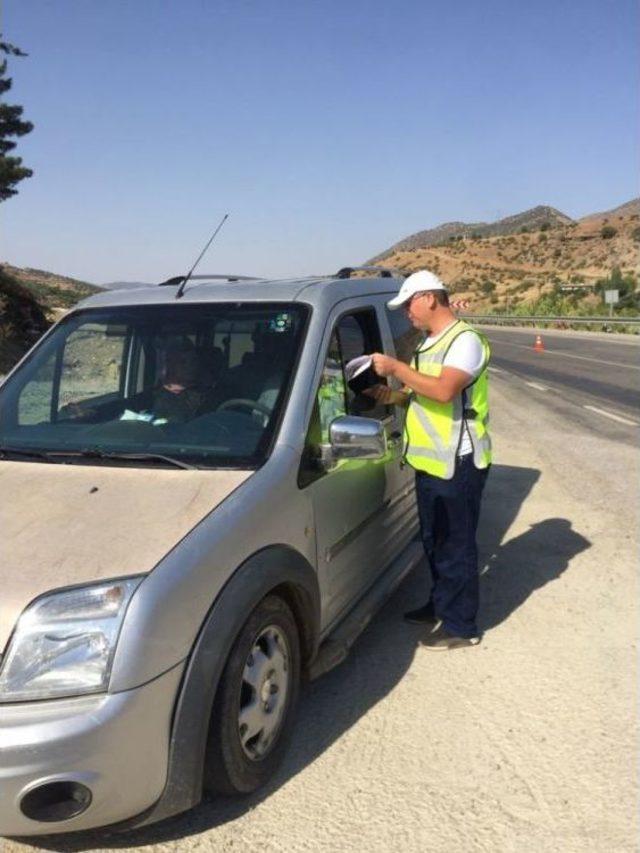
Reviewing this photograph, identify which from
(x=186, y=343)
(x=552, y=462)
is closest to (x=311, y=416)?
(x=186, y=343)

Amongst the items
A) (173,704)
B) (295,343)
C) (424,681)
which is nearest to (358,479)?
(295,343)

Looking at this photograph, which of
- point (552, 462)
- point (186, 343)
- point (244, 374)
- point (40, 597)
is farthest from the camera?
point (552, 462)

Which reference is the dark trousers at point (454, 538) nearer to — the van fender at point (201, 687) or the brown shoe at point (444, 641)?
the brown shoe at point (444, 641)

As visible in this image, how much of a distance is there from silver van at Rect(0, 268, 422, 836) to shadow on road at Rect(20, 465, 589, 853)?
0.19m

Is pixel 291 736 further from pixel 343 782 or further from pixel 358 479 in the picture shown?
pixel 358 479

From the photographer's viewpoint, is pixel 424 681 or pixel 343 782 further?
pixel 424 681

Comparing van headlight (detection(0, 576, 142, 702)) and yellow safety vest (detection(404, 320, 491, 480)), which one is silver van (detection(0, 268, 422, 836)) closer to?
van headlight (detection(0, 576, 142, 702))

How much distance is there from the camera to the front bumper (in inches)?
84.0

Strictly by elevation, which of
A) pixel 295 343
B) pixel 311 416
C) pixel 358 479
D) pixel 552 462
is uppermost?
pixel 295 343

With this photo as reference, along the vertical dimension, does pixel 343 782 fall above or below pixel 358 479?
below

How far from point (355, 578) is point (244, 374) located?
1130 mm

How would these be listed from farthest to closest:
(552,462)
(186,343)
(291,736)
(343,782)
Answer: (552,462), (186,343), (291,736), (343,782)

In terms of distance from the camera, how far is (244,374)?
3.42 meters

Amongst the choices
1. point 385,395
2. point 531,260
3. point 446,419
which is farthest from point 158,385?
point 531,260
